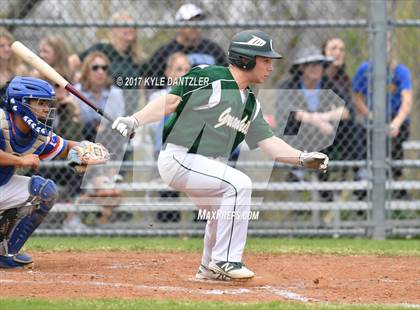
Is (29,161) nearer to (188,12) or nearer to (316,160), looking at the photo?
(316,160)

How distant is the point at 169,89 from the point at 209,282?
11.0ft

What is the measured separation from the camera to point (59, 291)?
224 inches

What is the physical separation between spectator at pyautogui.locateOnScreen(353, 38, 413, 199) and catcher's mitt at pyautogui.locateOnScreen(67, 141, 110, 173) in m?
3.63

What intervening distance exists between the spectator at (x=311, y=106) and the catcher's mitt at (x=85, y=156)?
3.27 metres

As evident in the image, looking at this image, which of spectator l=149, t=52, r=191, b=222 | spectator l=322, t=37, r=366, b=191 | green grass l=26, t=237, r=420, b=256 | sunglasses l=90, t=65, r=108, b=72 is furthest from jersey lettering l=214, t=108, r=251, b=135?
spectator l=322, t=37, r=366, b=191

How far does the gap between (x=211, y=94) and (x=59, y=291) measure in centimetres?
170

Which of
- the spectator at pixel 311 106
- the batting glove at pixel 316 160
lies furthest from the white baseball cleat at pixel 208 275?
the spectator at pixel 311 106

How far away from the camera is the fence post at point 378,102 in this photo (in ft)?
30.7

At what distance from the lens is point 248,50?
638 centimetres

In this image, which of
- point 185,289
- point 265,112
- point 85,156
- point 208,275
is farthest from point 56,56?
point 185,289

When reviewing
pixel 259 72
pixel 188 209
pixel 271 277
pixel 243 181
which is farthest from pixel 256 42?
pixel 188 209

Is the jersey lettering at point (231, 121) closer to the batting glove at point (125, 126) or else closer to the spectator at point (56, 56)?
the batting glove at point (125, 126)

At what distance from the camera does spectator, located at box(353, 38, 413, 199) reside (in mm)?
9555

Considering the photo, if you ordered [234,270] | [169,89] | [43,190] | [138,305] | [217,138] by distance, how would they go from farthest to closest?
1. [169,89]
2. [43,190]
3. [217,138]
4. [234,270]
5. [138,305]
